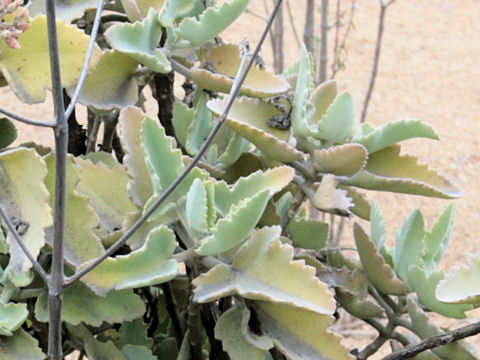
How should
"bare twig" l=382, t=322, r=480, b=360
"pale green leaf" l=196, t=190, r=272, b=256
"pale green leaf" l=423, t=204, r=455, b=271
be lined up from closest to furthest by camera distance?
"pale green leaf" l=196, t=190, r=272, b=256 < "bare twig" l=382, t=322, r=480, b=360 < "pale green leaf" l=423, t=204, r=455, b=271

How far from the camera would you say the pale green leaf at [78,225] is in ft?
2.21

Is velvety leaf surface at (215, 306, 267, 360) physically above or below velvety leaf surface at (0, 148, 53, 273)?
below

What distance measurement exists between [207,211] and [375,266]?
0.62ft

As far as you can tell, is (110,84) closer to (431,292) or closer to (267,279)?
(267,279)

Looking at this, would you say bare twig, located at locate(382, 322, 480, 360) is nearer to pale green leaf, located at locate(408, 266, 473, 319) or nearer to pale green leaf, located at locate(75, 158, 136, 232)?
pale green leaf, located at locate(408, 266, 473, 319)

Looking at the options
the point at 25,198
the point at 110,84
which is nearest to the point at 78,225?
the point at 25,198

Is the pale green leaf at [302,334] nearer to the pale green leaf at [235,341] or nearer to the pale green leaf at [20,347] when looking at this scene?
the pale green leaf at [235,341]

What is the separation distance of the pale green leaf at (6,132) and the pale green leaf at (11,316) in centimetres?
23

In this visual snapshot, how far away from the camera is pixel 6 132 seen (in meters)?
0.81

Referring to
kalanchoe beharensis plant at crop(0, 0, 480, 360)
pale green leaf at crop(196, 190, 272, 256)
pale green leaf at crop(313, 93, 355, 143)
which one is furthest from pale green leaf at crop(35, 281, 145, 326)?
pale green leaf at crop(313, 93, 355, 143)

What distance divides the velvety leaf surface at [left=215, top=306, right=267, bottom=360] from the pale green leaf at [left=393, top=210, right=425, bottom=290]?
0.62 feet

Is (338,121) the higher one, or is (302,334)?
(338,121)

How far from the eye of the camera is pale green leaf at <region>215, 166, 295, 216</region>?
0.67m

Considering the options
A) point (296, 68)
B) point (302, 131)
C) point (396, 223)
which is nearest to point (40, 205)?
point (302, 131)
